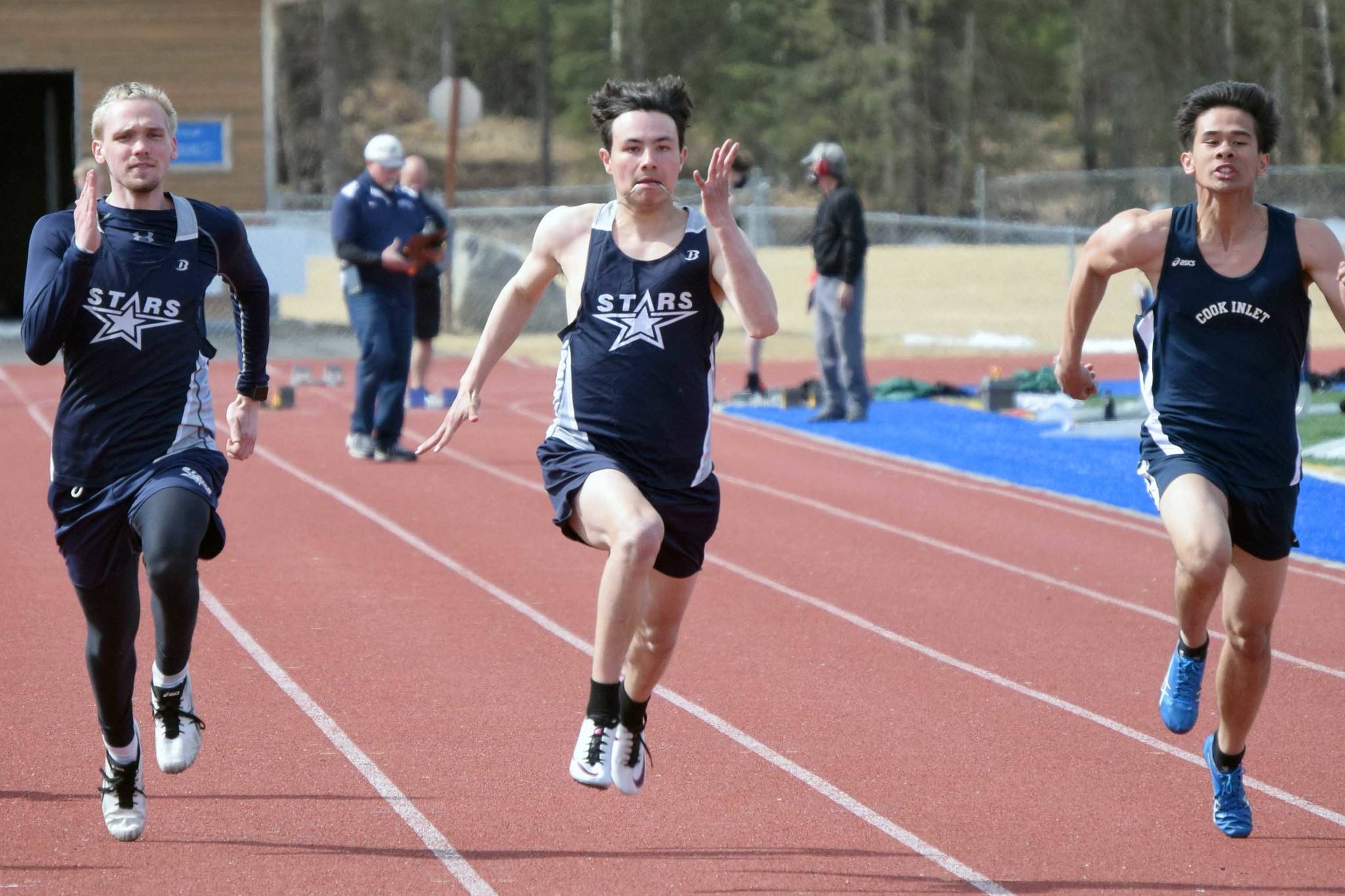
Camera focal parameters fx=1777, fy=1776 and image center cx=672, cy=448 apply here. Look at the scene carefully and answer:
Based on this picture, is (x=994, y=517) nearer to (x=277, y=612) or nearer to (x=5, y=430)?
(x=277, y=612)

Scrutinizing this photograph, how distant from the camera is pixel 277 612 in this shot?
24.4 ft

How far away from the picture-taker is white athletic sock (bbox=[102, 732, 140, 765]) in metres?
4.50

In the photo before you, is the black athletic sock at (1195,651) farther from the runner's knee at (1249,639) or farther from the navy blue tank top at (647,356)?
the navy blue tank top at (647,356)

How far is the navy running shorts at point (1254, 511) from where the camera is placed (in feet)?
15.0

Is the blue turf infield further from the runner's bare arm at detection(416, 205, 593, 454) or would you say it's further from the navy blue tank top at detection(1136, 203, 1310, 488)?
the runner's bare arm at detection(416, 205, 593, 454)

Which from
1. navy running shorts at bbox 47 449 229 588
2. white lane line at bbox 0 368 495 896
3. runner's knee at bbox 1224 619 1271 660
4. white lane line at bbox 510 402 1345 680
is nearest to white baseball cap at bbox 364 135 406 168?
white lane line at bbox 510 402 1345 680

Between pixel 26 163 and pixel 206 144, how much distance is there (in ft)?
16.3

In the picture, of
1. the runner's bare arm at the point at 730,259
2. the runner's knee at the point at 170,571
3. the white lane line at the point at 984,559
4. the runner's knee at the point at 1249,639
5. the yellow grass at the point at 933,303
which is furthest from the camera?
the yellow grass at the point at 933,303

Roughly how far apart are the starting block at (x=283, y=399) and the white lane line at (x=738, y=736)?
4896 millimetres

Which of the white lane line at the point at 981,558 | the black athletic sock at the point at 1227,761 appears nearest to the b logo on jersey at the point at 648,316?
the black athletic sock at the point at 1227,761

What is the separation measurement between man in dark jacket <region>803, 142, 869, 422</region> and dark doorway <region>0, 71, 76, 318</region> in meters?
14.9

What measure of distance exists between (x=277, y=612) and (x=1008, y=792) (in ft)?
11.7

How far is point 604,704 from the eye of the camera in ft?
14.8

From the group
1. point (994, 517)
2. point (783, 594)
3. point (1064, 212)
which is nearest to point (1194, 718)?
point (783, 594)
